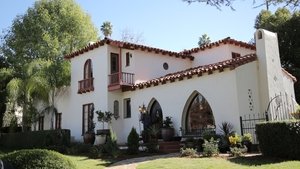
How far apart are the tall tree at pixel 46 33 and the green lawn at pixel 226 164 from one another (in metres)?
21.8

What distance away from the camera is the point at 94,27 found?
38562 millimetres

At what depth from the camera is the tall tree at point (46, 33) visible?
33.3 m

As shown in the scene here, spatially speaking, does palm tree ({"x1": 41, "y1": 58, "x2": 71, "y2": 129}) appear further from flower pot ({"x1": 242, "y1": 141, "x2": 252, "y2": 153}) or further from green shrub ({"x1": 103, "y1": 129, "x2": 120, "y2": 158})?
flower pot ({"x1": 242, "y1": 141, "x2": 252, "y2": 153})

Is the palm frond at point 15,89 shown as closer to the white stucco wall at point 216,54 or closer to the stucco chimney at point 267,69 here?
the white stucco wall at point 216,54

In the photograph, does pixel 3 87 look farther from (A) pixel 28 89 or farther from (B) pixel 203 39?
(B) pixel 203 39

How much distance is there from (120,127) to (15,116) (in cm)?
1204

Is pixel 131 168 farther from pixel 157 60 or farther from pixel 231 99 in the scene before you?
pixel 157 60

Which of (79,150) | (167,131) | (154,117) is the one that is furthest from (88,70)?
(167,131)

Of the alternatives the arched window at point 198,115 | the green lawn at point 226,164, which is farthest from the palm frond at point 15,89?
the green lawn at point 226,164

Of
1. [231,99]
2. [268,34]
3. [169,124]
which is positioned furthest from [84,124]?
[268,34]

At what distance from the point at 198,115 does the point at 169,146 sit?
2204 mm

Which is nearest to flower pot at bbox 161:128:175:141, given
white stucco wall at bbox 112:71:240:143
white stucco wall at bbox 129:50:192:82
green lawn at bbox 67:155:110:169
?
white stucco wall at bbox 112:71:240:143

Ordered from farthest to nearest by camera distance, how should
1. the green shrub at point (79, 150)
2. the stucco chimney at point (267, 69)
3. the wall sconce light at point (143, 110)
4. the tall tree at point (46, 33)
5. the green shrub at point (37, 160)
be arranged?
the tall tree at point (46, 33) < the wall sconce light at point (143, 110) < the green shrub at point (79, 150) < the stucco chimney at point (267, 69) < the green shrub at point (37, 160)

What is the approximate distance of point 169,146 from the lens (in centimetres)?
1834
